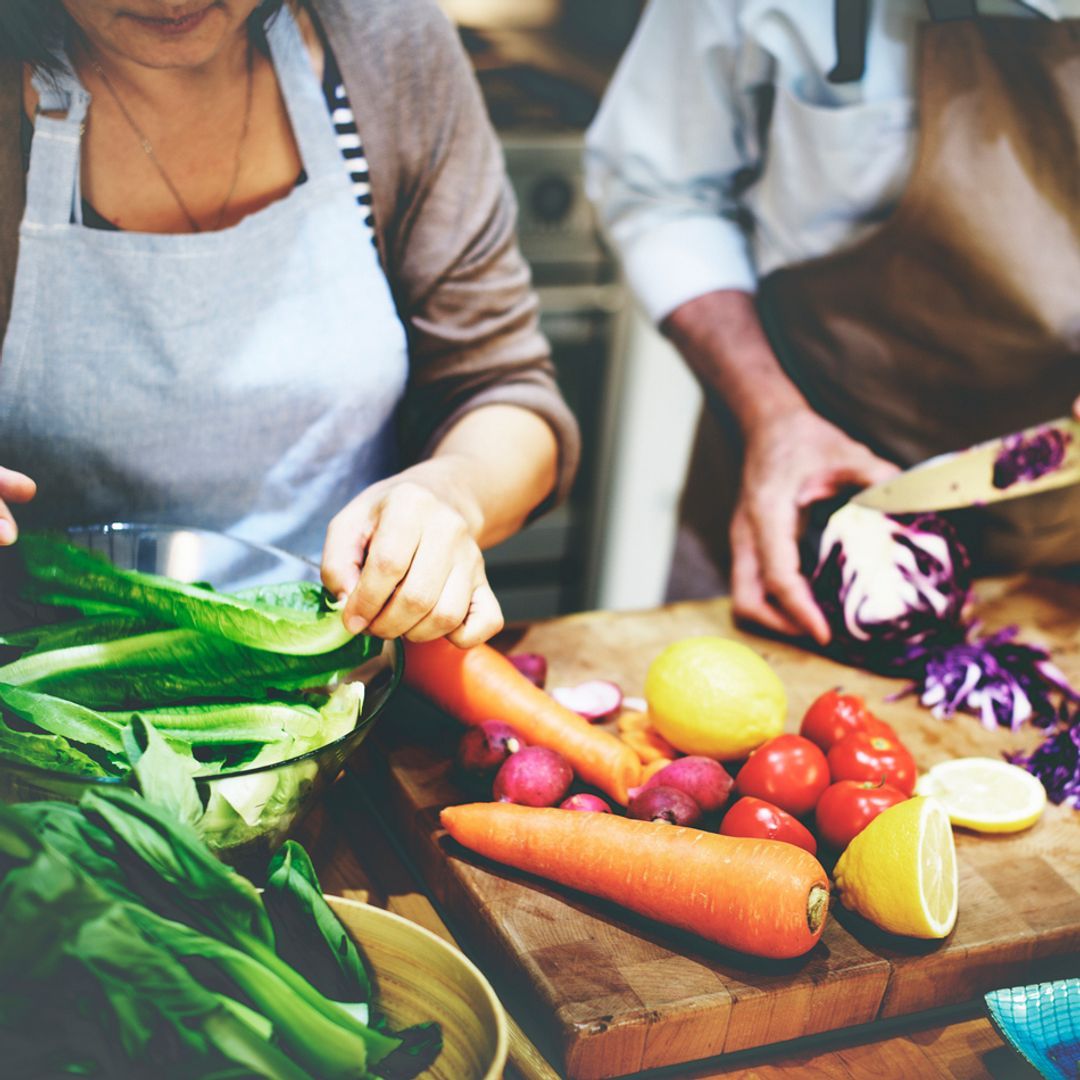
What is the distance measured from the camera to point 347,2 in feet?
3.09

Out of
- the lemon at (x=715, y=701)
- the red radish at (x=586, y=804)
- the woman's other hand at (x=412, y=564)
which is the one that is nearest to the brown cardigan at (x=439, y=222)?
the woman's other hand at (x=412, y=564)

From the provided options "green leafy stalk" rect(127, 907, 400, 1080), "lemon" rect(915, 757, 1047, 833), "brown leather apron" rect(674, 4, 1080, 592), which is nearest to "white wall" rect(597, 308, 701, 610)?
"brown leather apron" rect(674, 4, 1080, 592)

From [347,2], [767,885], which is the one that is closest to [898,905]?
[767,885]

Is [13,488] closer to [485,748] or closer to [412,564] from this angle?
[412,564]

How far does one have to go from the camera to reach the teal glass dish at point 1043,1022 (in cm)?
67

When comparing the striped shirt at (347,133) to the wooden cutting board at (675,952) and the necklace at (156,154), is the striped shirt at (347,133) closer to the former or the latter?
Result: the necklace at (156,154)

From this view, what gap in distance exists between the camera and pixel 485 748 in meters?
0.90

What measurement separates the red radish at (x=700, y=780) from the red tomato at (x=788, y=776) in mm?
20

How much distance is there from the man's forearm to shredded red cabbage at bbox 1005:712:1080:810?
1.63ft

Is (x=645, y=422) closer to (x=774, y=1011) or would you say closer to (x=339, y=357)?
(x=339, y=357)

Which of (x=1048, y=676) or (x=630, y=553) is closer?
(x=1048, y=676)

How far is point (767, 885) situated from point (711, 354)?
83 centimetres

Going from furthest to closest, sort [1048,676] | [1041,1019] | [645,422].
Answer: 1. [645,422]
2. [1048,676]
3. [1041,1019]

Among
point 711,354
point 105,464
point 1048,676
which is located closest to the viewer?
point 105,464
